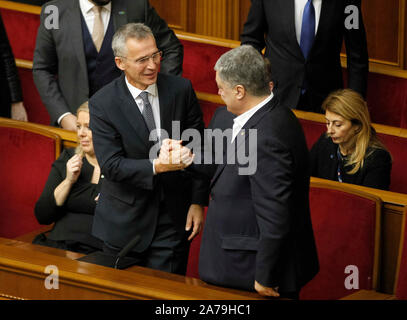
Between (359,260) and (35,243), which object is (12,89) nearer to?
(35,243)

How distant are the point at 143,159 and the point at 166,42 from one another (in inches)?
40.7

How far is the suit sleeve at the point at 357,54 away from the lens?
326 cm

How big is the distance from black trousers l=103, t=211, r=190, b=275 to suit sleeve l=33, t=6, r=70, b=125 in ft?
3.10

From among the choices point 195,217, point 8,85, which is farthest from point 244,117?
point 8,85

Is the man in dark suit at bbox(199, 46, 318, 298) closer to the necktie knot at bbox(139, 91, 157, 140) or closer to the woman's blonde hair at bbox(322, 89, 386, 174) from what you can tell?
the necktie knot at bbox(139, 91, 157, 140)

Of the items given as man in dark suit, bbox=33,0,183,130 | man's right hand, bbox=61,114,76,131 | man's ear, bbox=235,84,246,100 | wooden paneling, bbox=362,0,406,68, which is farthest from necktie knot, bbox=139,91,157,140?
wooden paneling, bbox=362,0,406,68

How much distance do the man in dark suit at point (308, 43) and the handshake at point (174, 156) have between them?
120cm

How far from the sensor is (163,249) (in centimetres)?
242

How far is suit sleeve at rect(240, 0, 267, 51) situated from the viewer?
330cm

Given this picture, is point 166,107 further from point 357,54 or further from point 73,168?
point 357,54

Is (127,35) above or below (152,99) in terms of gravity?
above

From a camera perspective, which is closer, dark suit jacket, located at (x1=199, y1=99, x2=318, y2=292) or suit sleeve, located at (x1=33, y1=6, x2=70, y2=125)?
dark suit jacket, located at (x1=199, y1=99, x2=318, y2=292)
